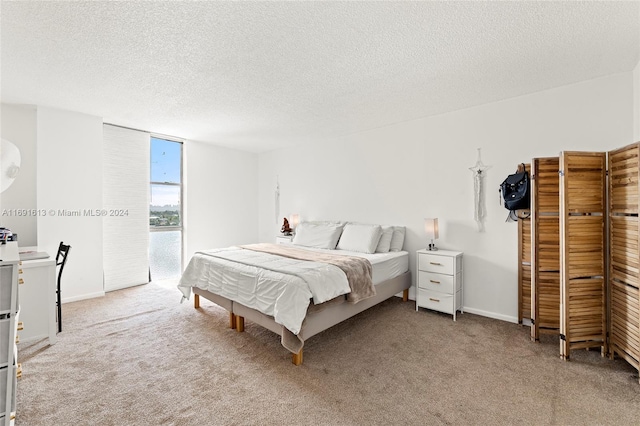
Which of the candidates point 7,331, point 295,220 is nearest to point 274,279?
point 7,331

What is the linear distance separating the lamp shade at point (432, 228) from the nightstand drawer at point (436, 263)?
0.29 m

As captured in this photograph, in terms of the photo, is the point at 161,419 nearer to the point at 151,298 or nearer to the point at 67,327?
the point at 67,327

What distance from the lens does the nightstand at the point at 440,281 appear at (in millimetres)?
3420

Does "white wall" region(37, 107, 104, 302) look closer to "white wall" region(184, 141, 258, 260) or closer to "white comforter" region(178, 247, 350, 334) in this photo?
"white wall" region(184, 141, 258, 260)

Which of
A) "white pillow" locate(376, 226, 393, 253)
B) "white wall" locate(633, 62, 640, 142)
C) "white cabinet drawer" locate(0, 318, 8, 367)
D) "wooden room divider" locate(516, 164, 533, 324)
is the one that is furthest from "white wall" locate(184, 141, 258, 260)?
"white wall" locate(633, 62, 640, 142)

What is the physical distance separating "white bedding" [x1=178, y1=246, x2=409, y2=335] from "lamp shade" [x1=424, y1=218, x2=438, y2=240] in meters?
0.55

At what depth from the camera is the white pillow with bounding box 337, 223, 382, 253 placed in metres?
3.99

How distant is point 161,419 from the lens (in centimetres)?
179

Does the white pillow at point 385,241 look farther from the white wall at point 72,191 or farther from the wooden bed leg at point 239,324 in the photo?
the white wall at point 72,191

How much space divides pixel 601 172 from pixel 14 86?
19.4 ft

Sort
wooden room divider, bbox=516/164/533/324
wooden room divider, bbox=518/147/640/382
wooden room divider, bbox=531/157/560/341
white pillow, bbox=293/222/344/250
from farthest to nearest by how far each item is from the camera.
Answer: white pillow, bbox=293/222/344/250, wooden room divider, bbox=516/164/533/324, wooden room divider, bbox=531/157/560/341, wooden room divider, bbox=518/147/640/382

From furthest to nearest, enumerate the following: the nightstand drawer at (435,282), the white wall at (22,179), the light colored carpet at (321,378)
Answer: the white wall at (22,179) → the nightstand drawer at (435,282) → the light colored carpet at (321,378)

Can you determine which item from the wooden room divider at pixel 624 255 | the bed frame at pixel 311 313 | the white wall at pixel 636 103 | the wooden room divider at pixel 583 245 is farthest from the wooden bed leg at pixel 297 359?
the white wall at pixel 636 103

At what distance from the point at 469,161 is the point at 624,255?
5.79ft
